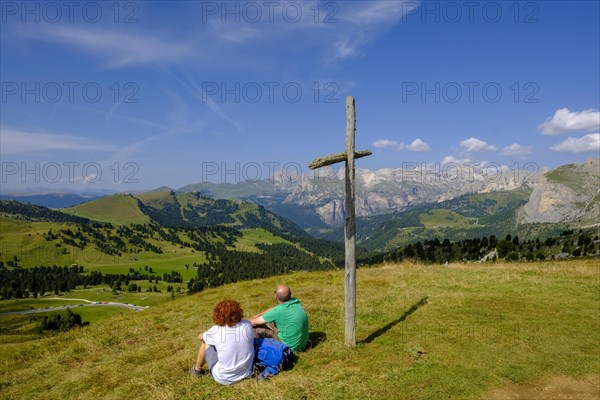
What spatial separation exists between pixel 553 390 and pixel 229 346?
10.5 meters

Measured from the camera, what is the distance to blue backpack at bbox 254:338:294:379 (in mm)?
12633

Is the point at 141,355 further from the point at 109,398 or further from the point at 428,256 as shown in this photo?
the point at 428,256

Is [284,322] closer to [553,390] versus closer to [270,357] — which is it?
[270,357]

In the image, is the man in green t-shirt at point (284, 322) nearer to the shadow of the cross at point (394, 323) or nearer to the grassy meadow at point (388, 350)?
the grassy meadow at point (388, 350)

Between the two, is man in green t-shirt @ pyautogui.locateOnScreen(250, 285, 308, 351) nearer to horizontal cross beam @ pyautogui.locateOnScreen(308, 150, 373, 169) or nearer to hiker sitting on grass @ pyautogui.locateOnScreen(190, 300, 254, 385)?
hiker sitting on grass @ pyautogui.locateOnScreen(190, 300, 254, 385)

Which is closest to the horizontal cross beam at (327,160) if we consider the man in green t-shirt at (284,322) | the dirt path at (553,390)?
the man in green t-shirt at (284,322)

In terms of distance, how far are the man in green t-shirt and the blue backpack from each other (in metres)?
0.85

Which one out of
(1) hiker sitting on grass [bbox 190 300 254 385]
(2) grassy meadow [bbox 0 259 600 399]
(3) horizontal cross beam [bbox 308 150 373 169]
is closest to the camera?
(2) grassy meadow [bbox 0 259 600 399]

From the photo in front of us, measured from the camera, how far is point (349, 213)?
13930mm

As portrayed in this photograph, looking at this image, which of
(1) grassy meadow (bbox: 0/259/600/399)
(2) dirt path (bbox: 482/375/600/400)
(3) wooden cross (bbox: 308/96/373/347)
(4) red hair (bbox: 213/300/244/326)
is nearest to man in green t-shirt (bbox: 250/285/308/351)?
(1) grassy meadow (bbox: 0/259/600/399)

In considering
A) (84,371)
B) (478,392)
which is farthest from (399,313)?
(84,371)

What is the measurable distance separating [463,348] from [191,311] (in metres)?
18.0

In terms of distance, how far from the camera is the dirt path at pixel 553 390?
10.9 m

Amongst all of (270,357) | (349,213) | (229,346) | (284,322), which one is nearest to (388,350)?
(284,322)
